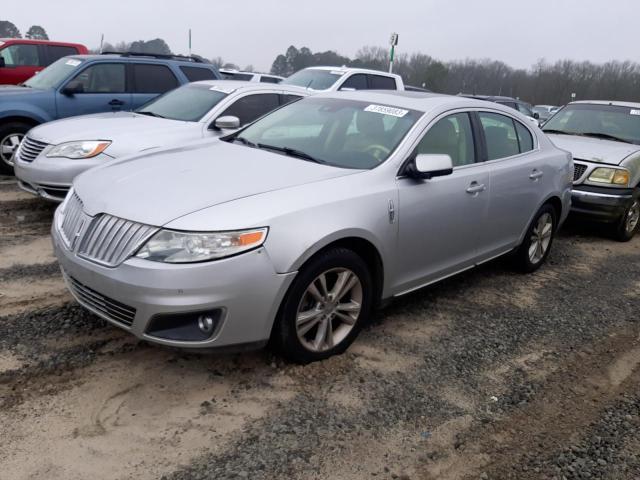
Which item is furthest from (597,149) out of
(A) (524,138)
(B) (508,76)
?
(B) (508,76)

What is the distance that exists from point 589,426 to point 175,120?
525 centimetres

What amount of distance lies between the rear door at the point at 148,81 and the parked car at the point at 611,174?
5974 mm

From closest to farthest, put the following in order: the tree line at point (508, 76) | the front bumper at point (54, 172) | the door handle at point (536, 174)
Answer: the door handle at point (536, 174), the front bumper at point (54, 172), the tree line at point (508, 76)

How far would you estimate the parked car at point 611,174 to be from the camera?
271 inches

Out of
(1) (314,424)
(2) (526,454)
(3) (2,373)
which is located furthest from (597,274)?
(3) (2,373)

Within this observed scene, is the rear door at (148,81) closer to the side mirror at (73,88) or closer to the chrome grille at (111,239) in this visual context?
the side mirror at (73,88)

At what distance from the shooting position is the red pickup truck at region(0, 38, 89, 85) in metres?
11.2

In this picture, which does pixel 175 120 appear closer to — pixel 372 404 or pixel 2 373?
pixel 2 373

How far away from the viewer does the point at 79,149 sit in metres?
5.69

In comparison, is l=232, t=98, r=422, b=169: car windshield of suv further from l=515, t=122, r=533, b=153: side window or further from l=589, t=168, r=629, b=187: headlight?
l=589, t=168, r=629, b=187: headlight

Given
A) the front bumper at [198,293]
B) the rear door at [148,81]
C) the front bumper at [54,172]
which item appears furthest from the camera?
the rear door at [148,81]

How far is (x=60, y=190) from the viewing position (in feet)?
18.4

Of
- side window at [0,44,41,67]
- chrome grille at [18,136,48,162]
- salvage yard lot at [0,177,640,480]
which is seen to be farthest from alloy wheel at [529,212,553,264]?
side window at [0,44,41,67]

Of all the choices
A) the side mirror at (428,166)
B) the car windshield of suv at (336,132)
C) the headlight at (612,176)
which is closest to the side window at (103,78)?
the car windshield of suv at (336,132)
